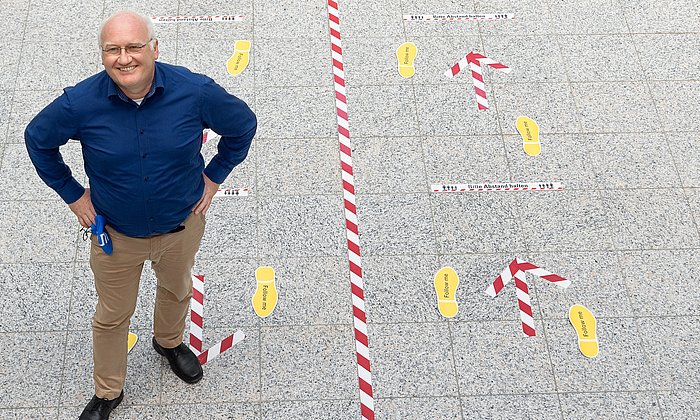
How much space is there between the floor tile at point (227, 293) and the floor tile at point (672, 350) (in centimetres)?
226

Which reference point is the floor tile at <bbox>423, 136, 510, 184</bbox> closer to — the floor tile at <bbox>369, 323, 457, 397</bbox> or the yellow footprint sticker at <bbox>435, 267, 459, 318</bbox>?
the yellow footprint sticker at <bbox>435, 267, 459, 318</bbox>

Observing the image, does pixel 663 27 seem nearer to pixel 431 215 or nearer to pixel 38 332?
pixel 431 215

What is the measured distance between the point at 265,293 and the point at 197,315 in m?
0.41

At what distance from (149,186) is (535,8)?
4.20 m

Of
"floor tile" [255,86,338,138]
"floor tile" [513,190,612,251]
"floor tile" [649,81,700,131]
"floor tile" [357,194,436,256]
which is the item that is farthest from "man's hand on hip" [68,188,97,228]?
"floor tile" [649,81,700,131]

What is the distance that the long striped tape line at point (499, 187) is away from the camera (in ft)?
19.1

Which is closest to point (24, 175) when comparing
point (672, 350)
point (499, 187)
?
point (499, 187)

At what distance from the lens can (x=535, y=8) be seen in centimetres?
701

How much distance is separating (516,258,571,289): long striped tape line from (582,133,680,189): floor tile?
2.71 ft

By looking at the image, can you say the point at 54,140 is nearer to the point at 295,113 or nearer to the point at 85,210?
the point at 85,210

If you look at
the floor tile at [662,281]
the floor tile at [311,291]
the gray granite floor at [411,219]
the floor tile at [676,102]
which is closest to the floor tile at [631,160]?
the gray granite floor at [411,219]

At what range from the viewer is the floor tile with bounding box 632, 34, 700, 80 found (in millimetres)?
6582

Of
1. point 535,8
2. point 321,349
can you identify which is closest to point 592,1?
point 535,8

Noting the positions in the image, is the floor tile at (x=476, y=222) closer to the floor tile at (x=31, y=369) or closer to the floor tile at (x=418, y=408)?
the floor tile at (x=418, y=408)
